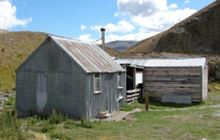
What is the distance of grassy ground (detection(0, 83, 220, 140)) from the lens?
719 inches

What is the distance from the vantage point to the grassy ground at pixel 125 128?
59.9 feet

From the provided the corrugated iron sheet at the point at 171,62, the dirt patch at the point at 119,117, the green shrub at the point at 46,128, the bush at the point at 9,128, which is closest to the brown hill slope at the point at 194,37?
the corrugated iron sheet at the point at 171,62

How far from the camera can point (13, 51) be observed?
52.4m

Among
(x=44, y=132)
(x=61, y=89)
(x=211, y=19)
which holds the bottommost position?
(x=44, y=132)

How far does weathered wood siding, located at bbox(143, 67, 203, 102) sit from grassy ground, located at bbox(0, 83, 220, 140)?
8.79 m

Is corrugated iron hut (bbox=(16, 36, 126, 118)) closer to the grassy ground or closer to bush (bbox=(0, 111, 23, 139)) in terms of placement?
the grassy ground

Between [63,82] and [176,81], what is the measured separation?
1312 centimetres

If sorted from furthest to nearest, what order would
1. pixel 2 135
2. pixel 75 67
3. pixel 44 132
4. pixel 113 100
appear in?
pixel 113 100, pixel 75 67, pixel 44 132, pixel 2 135

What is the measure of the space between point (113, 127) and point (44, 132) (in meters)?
3.57

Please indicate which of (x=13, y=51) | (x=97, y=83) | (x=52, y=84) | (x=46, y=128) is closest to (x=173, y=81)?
(x=97, y=83)

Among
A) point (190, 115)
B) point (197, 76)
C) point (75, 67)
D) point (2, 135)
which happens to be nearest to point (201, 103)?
point (197, 76)

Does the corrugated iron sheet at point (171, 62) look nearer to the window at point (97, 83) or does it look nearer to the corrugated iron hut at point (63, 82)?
the corrugated iron hut at point (63, 82)

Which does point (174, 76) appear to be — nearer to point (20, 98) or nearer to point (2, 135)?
point (20, 98)

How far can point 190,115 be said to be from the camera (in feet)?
86.4
